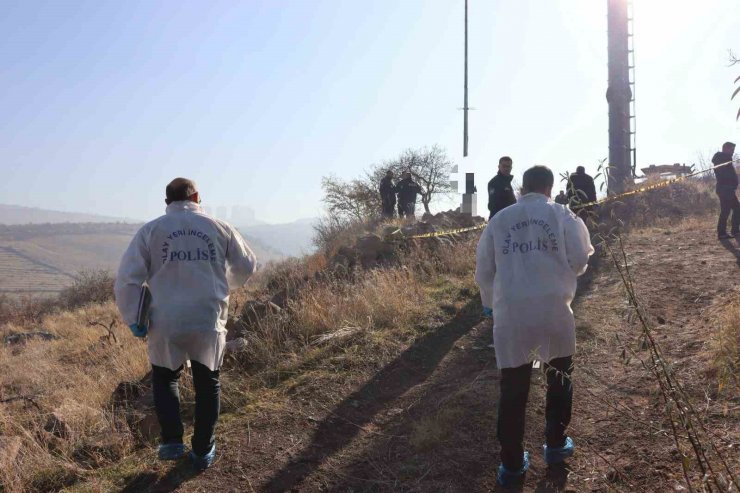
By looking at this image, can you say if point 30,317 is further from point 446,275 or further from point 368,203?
point 446,275

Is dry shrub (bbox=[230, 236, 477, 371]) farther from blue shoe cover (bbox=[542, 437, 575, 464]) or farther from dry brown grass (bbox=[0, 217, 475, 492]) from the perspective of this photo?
blue shoe cover (bbox=[542, 437, 575, 464])

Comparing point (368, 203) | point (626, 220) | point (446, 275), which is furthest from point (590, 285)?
point (368, 203)

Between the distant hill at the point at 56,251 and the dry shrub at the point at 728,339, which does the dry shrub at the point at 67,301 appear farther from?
the distant hill at the point at 56,251

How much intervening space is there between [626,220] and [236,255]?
1260 centimetres

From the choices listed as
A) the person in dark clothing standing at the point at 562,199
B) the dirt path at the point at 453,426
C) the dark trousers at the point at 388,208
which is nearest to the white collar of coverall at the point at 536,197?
the person in dark clothing standing at the point at 562,199

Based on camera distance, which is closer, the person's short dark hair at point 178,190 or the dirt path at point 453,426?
the dirt path at point 453,426

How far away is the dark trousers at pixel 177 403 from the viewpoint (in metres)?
3.69

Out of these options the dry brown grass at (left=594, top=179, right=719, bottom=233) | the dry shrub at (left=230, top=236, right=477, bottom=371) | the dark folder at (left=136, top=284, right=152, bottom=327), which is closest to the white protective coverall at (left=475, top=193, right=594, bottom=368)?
the dark folder at (left=136, top=284, right=152, bottom=327)

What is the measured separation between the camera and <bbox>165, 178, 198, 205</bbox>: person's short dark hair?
3.76 metres

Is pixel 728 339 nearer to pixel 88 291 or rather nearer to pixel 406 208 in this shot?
pixel 406 208

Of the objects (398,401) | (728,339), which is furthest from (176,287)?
(728,339)

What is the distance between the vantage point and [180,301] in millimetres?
Answer: 3555

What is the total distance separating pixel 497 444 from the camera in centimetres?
394

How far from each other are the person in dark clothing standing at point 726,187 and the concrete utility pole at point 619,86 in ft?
20.7
